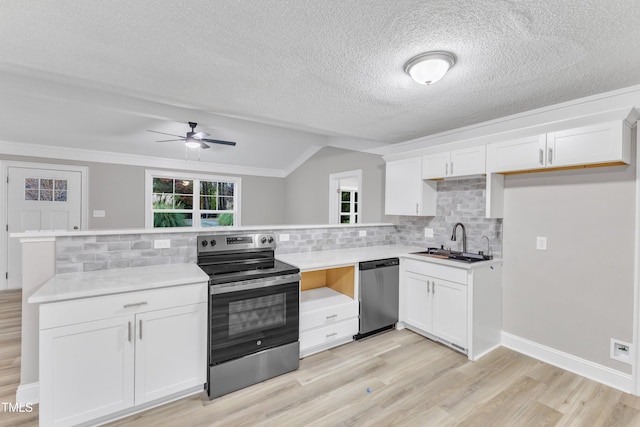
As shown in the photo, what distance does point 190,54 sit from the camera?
184 centimetres

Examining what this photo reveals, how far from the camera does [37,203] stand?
469 cm

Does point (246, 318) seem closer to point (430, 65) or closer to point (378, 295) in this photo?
point (378, 295)

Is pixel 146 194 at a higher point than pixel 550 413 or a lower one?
higher

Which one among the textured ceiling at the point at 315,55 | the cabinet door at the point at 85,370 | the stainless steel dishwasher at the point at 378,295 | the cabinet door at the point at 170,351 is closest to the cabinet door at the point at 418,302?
the stainless steel dishwasher at the point at 378,295

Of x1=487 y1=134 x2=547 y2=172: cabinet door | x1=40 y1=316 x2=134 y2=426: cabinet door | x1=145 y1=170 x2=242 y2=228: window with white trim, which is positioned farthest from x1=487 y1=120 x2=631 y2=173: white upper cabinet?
x1=145 y1=170 x2=242 y2=228: window with white trim

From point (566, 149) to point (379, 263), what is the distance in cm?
191

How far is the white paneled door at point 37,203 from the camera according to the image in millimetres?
4562

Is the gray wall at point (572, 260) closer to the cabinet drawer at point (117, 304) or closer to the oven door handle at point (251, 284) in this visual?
the oven door handle at point (251, 284)

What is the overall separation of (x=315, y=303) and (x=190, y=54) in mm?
2348

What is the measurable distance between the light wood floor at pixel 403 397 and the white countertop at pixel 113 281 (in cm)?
89

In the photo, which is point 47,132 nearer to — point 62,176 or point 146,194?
point 62,176

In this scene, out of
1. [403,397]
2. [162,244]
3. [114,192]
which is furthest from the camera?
[114,192]

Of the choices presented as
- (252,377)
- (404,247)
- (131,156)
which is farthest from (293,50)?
(131,156)

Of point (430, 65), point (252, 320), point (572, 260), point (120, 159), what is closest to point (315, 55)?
point (430, 65)
